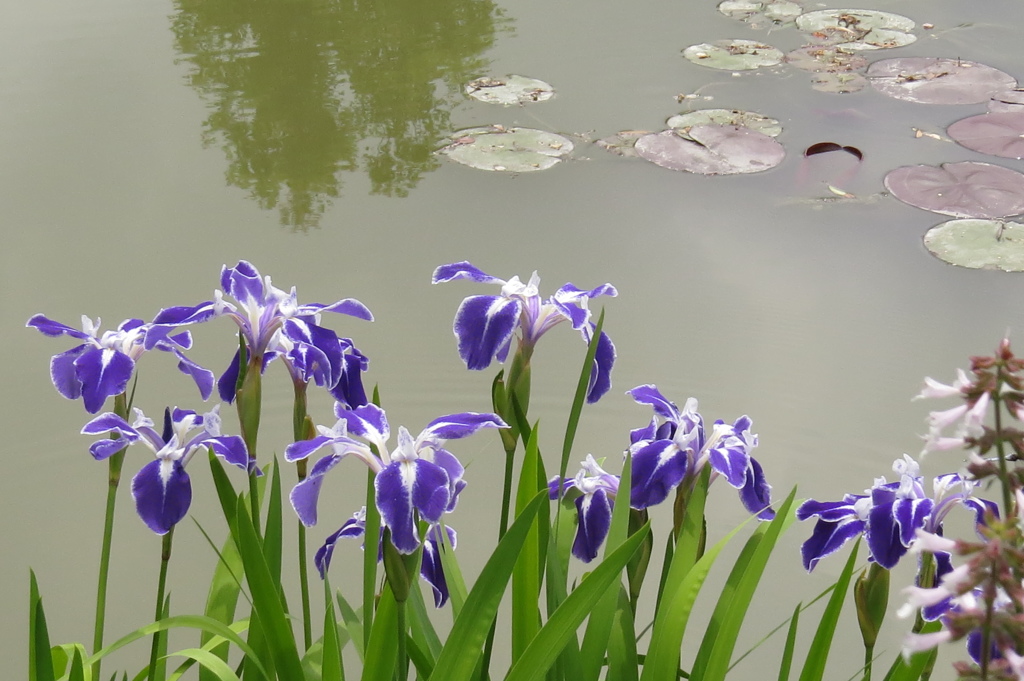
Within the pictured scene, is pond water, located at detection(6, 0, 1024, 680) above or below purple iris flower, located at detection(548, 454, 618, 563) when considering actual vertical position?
below

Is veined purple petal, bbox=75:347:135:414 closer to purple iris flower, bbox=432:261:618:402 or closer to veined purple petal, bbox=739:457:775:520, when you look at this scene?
purple iris flower, bbox=432:261:618:402

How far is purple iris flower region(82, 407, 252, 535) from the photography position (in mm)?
1020

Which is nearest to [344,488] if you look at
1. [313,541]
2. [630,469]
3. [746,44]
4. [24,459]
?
[313,541]

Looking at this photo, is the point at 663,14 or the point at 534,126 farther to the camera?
the point at 663,14

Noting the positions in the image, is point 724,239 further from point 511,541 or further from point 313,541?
point 511,541

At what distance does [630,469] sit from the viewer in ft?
3.56

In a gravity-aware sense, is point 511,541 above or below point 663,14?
above

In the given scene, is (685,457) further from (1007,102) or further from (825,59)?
(825,59)

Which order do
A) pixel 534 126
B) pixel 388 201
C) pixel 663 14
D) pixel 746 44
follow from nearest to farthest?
pixel 388 201 < pixel 534 126 < pixel 746 44 < pixel 663 14

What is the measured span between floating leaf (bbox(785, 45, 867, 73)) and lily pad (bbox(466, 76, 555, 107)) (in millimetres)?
1229

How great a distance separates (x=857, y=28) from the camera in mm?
4934

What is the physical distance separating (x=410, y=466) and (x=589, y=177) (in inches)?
111

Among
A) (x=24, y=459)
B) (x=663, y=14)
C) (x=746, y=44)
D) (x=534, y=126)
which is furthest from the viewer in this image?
(x=663, y=14)

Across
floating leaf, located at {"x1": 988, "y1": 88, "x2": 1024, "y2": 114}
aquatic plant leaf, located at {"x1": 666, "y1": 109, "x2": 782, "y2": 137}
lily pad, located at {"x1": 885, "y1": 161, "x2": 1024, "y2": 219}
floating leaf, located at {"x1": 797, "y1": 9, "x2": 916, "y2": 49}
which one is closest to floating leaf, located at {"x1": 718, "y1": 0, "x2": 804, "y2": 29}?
floating leaf, located at {"x1": 797, "y1": 9, "x2": 916, "y2": 49}
